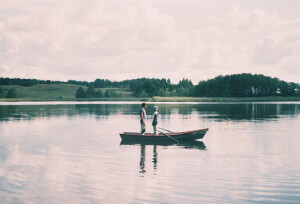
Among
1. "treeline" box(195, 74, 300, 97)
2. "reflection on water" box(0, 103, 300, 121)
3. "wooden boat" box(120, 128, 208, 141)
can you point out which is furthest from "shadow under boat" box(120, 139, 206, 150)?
"treeline" box(195, 74, 300, 97)

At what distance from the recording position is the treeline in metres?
179

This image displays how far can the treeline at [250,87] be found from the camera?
17912 cm

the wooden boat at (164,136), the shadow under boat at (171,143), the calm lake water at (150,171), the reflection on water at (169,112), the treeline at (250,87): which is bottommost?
the calm lake water at (150,171)

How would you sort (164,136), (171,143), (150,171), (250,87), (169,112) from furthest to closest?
1. (250,87)
2. (169,112)
3. (171,143)
4. (164,136)
5. (150,171)

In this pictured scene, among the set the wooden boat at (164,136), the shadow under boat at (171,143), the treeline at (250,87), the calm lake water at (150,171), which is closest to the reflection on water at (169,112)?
the wooden boat at (164,136)

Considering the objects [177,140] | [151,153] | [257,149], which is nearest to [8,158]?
[151,153]

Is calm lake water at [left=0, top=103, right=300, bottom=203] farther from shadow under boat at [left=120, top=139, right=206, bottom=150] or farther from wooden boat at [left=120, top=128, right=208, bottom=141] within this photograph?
wooden boat at [left=120, top=128, right=208, bottom=141]

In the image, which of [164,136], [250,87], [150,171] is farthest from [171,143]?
[250,87]

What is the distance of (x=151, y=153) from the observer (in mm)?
24453

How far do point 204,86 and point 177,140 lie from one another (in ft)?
539

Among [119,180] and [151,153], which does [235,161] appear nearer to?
[151,153]

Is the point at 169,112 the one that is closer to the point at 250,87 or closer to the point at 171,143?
the point at 171,143

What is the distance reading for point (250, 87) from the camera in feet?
592

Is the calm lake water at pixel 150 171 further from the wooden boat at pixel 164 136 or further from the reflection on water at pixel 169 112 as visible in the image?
the reflection on water at pixel 169 112
